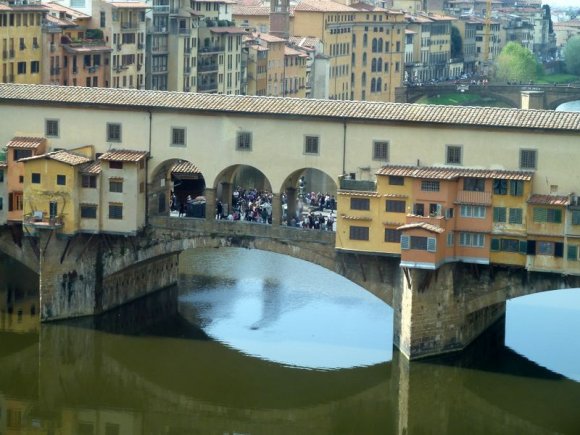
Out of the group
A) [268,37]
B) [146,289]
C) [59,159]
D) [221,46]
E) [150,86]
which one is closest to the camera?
[59,159]

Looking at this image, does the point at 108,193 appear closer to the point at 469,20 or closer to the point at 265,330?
the point at 265,330

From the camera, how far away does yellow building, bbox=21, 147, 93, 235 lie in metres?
50.1

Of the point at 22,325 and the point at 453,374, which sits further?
the point at 22,325

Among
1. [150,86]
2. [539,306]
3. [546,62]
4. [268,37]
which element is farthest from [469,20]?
[539,306]

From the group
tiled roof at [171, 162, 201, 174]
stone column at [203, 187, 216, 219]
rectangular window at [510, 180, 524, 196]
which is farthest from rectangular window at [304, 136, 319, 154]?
tiled roof at [171, 162, 201, 174]

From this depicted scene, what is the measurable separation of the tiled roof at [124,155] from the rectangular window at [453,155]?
9249 millimetres

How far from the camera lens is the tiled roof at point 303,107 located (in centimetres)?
4712

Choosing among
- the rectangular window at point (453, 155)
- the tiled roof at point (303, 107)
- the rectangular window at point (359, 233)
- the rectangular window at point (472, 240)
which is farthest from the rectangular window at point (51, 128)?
the rectangular window at point (472, 240)

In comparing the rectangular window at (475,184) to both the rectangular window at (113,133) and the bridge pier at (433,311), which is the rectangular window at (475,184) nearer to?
the bridge pier at (433,311)

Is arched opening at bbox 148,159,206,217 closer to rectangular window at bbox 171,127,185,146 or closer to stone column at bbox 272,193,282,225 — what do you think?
rectangular window at bbox 171,127,185,146

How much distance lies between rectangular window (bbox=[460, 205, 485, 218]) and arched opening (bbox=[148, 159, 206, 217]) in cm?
930

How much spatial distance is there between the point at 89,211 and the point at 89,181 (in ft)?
2.97

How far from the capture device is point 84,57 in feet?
256

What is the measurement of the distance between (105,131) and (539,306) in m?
15.4
